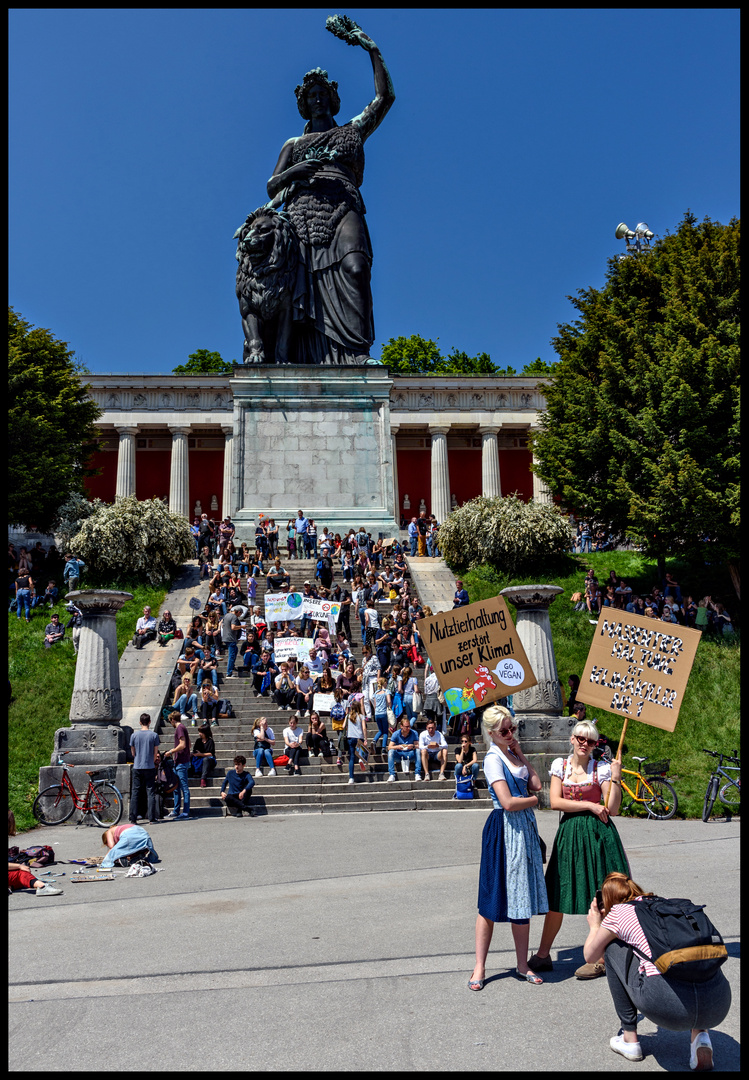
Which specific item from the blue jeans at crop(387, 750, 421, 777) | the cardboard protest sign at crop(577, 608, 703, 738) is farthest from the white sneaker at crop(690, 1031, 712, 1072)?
the blue jeans at crop(387, 750, 421, 777)

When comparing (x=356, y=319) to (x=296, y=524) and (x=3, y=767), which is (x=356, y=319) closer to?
(x=296, y=524)

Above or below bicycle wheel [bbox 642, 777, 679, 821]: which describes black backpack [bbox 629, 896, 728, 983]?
above

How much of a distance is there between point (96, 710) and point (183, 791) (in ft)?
7.02

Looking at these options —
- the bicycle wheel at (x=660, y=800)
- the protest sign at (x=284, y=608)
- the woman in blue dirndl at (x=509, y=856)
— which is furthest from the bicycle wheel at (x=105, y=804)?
the woman in blue dirndl at (x=509, y=856)

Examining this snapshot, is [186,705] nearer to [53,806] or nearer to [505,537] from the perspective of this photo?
[53,806]

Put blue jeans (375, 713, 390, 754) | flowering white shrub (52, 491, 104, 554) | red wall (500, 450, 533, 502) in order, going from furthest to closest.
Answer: red wall (500, 450, 533, 502)
flowering white shrub (52, 491, 104, 554)
blue jeans (375, 713, 390, 754)

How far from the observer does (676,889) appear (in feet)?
27.2

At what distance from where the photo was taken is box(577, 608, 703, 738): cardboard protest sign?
759 centimetres

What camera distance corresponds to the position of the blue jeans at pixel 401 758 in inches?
659

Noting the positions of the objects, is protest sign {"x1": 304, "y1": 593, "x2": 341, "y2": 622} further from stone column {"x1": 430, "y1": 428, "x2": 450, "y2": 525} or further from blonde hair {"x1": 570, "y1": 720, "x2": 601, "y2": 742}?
stone column {"x1": 430, "y1": 428, "x2": 450, "y2": 525}

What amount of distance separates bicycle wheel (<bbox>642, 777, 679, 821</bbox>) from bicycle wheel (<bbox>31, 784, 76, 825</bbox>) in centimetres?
906

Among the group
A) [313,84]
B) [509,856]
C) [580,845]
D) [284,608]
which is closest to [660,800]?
[580,845]

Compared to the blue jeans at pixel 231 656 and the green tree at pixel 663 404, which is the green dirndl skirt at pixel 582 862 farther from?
the green tree at pixel 663 404

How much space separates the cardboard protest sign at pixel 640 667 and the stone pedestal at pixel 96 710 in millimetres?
9313
